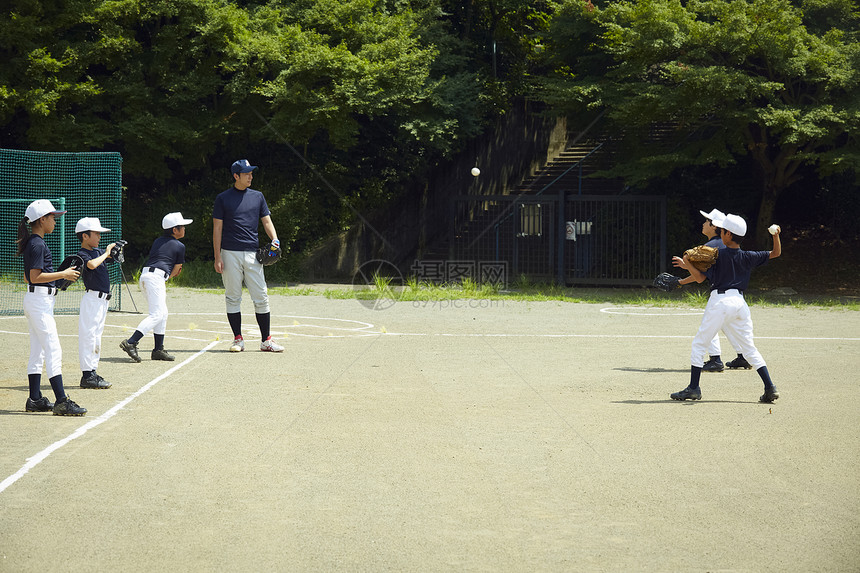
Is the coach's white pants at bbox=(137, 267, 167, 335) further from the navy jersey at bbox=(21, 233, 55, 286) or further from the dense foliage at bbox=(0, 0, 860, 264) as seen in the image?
the dense foliage at bbox=(0, 0, 860, 264)

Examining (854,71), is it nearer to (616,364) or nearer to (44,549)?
(616,364)

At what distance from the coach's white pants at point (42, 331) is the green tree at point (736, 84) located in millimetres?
15211

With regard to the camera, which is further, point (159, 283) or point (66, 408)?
point (159, 283)

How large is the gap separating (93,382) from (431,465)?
412 centimetres

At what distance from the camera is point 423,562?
14.4 ft

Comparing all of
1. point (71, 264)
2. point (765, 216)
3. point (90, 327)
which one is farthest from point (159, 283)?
point (765, 216)

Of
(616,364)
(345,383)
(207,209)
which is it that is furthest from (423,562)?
(207,209)

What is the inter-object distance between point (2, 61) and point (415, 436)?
62.1ft

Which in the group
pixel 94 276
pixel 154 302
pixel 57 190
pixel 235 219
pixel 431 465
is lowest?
pixel 431 465

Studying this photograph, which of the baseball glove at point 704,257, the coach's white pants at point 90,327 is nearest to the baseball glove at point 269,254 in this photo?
the coach's white pants at point 90,327

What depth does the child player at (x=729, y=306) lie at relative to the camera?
27.7 feet

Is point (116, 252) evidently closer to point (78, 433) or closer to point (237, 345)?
point (78, 433)

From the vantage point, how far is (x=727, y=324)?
28.2ft

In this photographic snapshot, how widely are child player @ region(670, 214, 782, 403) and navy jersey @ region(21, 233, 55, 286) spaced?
562 cm
